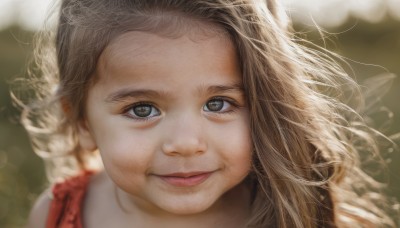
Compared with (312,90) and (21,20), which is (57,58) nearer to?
(312,90)

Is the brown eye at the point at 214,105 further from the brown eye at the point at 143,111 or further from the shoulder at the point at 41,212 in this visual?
the shoulder at the point at 41,212

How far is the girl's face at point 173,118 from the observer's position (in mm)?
2309

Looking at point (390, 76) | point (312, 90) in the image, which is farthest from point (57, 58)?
point (390, 76)

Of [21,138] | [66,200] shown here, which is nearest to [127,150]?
[66,200]

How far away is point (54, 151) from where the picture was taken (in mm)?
3406

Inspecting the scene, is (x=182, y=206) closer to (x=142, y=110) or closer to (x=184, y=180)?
(x=184, y=180)

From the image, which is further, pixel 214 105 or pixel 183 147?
pixel 214 105

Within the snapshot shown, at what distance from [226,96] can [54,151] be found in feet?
4.20

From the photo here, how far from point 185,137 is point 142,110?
0.21 m

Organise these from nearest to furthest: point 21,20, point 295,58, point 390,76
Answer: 1. point 295,58
2. point 390,76
3. point 21,20

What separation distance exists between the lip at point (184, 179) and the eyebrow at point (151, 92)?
10.8 inches

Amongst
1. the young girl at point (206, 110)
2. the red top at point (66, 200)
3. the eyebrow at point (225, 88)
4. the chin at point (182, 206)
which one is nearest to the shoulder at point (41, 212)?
the red top at point (66, 200)

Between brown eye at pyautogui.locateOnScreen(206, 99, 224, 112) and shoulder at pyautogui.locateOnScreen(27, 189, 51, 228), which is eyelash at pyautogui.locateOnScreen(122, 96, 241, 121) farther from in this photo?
shoulder at pyautogui.locateOnScreen(27, 189, 51, 228)

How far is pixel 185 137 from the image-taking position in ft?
7.50
